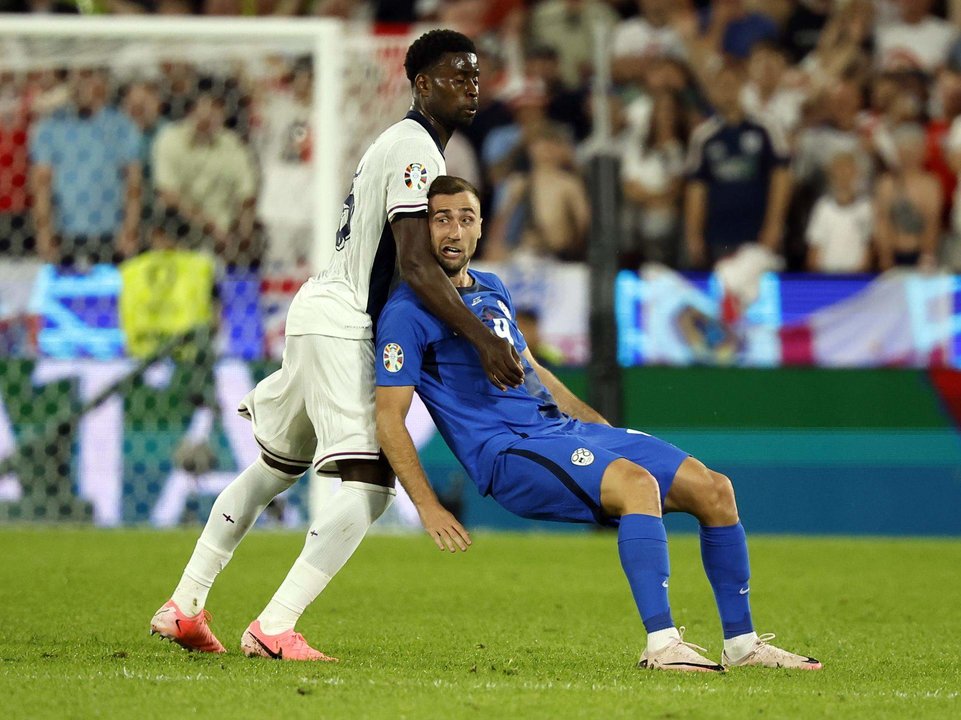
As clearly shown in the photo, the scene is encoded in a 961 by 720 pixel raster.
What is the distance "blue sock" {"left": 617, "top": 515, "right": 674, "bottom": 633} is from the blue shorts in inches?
5.7

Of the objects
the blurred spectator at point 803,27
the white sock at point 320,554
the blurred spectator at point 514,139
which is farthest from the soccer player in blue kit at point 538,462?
the blurred spectator at point 803,27

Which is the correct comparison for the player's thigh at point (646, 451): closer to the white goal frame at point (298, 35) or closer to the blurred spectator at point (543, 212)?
the white goal frame at point (298, 35)

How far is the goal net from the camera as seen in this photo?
33.9 feet

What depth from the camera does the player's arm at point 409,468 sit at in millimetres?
4750

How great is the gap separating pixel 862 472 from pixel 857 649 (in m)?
5.30

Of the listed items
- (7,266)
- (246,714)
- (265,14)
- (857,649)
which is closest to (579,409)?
(857,649)

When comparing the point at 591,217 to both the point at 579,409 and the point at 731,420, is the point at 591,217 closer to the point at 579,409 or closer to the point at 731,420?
the point at 731,420

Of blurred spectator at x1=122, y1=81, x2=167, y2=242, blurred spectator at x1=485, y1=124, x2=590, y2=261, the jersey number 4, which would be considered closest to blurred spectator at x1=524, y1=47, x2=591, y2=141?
blurred spectator at x1=485, y1=124, x2=590, y2=261

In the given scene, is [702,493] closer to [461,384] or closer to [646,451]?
[646,451]

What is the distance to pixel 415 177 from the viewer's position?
500 cm

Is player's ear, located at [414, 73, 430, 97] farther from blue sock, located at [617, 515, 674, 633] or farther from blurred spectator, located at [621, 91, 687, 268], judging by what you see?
blurred spectator, located at [621, 91, 687, 268]

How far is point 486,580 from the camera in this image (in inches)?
311

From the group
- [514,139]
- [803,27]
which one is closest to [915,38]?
[803,27]

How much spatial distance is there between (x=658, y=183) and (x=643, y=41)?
204 cm
